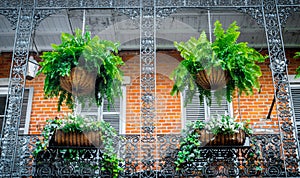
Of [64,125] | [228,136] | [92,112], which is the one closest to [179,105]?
[92,112]

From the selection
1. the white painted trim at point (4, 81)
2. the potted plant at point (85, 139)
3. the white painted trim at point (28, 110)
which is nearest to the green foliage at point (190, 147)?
the potted plant at point (85, 139)

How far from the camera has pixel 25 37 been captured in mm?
6250

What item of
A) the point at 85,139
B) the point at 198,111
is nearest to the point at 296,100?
the point at 198,111

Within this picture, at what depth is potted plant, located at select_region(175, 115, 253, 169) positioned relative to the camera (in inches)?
223

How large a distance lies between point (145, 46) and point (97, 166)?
6.12ft

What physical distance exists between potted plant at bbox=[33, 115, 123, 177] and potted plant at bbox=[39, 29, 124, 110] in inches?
15.8

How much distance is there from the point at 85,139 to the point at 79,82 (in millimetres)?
769

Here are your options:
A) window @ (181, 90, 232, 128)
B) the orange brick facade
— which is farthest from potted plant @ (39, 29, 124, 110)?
window @ (181, 90, 232, 128)

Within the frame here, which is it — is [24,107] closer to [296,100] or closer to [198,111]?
[198,111]

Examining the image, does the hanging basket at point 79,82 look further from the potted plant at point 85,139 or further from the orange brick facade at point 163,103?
the orange brick facade at point 163,103

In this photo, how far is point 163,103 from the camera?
25.9 feet

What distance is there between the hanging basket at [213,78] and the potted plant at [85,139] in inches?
58.0

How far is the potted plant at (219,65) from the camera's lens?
18.4 ft

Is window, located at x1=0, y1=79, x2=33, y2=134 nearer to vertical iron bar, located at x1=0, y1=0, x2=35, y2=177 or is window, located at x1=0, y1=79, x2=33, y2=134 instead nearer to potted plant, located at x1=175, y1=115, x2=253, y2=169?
vertical iron bar, located at x1=0, y1=0, x2=35, y2=177
